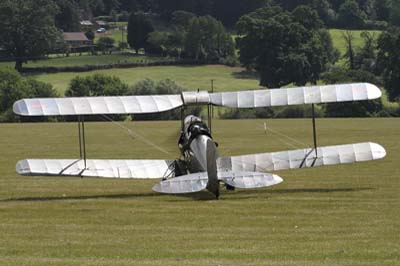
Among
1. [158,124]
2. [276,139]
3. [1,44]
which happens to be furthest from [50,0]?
[276,139]

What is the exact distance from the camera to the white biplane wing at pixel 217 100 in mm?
19406

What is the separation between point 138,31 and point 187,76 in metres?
29.7

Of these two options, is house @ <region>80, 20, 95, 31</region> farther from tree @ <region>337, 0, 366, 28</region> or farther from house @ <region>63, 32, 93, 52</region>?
tree @ <region>337, 0, 366, 28</region>

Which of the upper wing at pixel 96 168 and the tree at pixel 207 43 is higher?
the upper wing at pixel 96 168

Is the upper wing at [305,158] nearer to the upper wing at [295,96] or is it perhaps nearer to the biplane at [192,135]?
the biplane at [192,135]

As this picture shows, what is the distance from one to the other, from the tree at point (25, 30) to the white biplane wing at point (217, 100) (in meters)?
93.9

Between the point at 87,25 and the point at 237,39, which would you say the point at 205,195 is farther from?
the point at 87,25

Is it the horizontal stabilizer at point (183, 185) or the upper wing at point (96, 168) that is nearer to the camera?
the horizontal stabilizer at point (183, 185)

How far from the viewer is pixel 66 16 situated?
15675 cm

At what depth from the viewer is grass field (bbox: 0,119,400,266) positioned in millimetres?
13016

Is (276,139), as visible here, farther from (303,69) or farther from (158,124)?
(303,69)

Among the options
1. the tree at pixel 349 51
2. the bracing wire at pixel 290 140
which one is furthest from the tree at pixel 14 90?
the tree at pixel 349 51

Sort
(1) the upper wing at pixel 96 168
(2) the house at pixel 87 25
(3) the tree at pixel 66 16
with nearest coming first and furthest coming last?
(1) the upper wing at pixel 96 168 < (2) the house at pixel 87 25 < (3) the tree at pixel 66 16

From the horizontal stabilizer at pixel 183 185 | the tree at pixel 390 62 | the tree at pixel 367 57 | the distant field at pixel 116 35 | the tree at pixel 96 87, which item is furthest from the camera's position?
the distant field at pixel 116 35
